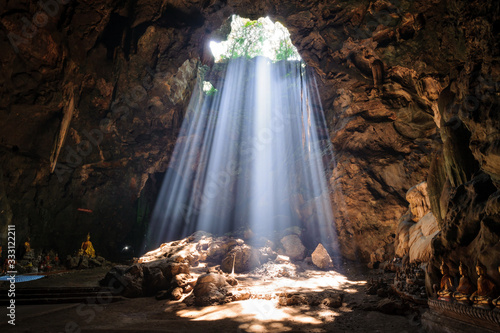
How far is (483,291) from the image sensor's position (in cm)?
321

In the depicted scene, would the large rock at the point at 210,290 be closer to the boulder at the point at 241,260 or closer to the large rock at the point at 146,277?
the large rock at the point at 146,277

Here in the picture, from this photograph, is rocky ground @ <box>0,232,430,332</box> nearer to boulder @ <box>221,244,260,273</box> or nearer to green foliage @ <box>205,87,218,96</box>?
boulder @ <box>221,244,260,273</box>

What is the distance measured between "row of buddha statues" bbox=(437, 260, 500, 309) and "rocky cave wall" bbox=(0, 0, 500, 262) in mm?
663

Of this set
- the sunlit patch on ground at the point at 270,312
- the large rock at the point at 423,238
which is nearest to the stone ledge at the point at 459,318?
the sunlit patch on ground at the point at 270,312

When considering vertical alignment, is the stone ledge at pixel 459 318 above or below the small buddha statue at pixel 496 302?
below

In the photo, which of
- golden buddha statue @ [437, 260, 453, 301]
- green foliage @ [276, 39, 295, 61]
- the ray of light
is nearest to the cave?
golden buddha statue @ [437, 260, 453, 301]

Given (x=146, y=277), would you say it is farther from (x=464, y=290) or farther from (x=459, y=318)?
(x=464, y=290)

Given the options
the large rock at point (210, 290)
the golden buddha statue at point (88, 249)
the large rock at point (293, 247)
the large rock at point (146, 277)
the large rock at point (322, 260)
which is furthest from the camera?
the large rock at point (293, 247)

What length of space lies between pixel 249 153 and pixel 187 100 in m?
7.77

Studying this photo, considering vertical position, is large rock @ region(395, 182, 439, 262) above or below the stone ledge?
above

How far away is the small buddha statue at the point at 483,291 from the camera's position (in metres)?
3.07

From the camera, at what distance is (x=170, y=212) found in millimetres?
21891

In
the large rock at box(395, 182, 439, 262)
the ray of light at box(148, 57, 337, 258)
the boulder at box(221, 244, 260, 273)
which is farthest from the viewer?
the ray of light at box(148, 57, 337, 258)

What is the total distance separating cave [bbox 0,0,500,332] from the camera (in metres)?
4.71
